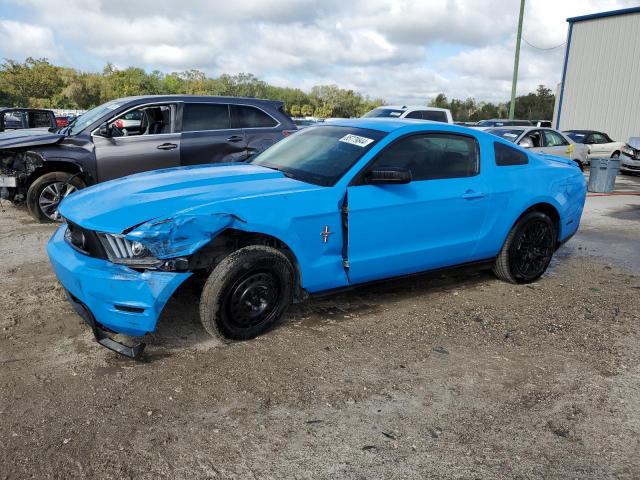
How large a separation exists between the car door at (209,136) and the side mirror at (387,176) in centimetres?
416

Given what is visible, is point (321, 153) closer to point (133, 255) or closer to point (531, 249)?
point (133, 255)

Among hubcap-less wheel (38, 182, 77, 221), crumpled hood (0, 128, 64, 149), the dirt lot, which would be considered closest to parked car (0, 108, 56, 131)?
crumpled hood (0, 128, 64, 149)

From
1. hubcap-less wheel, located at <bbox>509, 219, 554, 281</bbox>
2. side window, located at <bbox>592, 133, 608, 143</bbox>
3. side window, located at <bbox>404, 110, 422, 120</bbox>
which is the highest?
side window, located at <bbox>404, 110, 422, 120</bbox>

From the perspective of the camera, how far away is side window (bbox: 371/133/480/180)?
14.1 feet

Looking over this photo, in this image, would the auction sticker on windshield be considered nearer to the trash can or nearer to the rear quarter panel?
the rear quarter panel

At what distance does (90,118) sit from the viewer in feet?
25.4

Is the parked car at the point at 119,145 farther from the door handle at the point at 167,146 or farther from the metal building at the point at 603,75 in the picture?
the metal building at the point at 603,75

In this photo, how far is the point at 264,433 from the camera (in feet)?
9.09

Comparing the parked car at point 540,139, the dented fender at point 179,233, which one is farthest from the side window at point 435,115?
the dented fender at point 179,233

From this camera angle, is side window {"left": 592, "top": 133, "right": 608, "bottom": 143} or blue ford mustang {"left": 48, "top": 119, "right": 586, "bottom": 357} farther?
side window {"left": 592, "top": 133, "right": 608, "bottom": 143}

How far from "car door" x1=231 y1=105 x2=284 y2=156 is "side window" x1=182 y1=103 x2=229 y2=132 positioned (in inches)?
5.8

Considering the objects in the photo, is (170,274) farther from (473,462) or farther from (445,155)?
(445,155)

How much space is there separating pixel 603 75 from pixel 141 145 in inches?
1040

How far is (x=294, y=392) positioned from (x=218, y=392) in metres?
0.45
